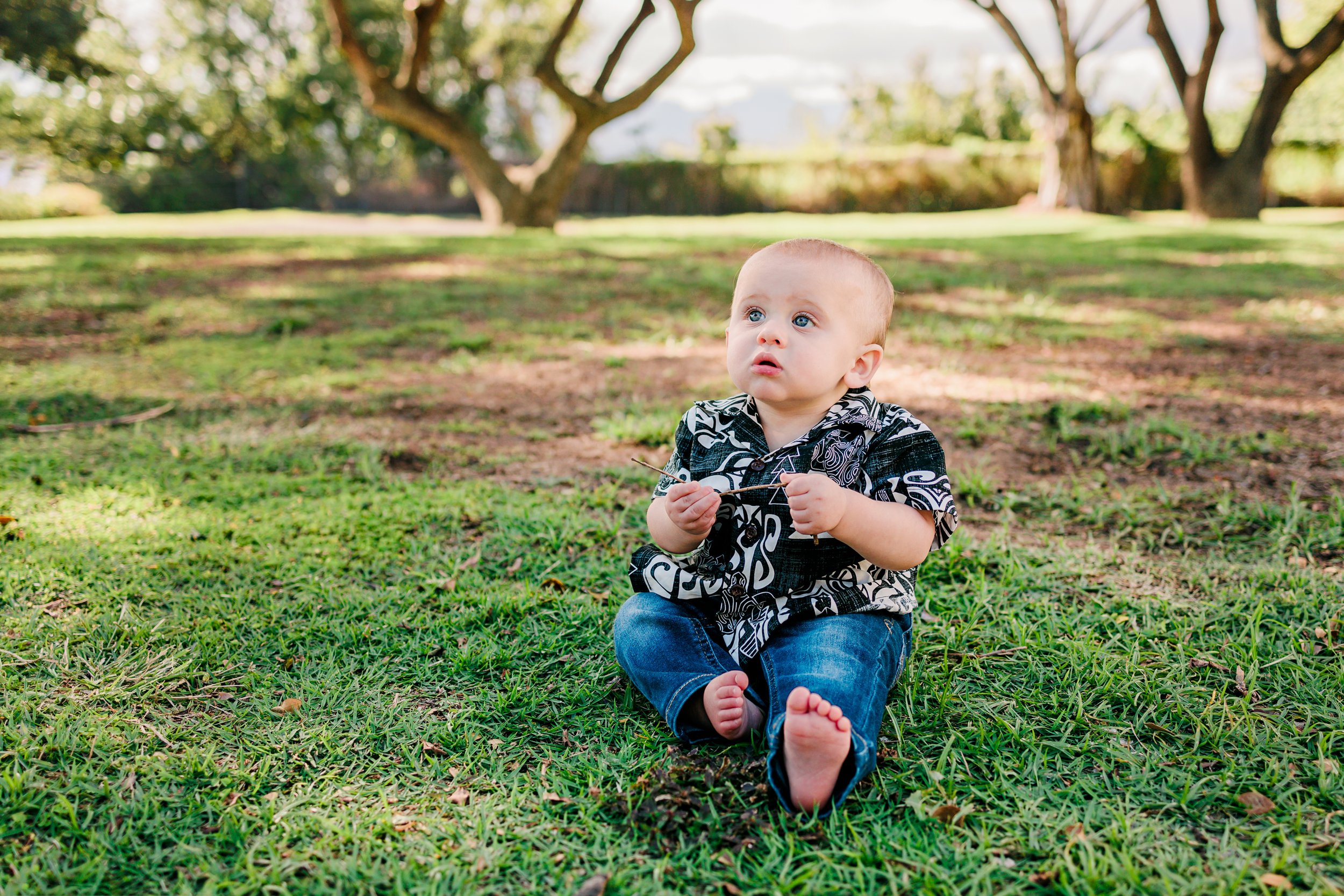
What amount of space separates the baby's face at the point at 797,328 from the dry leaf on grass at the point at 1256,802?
1016 mm

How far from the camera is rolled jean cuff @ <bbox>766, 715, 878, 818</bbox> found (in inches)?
59.1

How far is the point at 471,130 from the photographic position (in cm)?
1508

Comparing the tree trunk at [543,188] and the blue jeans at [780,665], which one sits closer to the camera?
the blue jeans at [780,665]

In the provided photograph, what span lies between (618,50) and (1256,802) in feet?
41.1

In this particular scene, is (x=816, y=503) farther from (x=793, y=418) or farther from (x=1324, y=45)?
(x=1324, y=45)

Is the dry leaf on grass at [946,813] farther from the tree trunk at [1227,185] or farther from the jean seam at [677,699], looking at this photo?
the tree trunk at [1227,185]

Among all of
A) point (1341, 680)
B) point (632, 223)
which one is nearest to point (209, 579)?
point (1341, 680)

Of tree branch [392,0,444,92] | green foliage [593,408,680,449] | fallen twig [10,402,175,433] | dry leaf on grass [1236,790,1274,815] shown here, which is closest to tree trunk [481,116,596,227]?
tree branch [392,0,444,92]

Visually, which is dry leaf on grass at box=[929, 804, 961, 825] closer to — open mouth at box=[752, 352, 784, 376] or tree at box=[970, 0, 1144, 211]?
open mouth at box=[752, 352, 784, 376]

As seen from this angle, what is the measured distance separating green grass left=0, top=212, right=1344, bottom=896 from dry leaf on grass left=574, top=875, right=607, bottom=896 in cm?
2

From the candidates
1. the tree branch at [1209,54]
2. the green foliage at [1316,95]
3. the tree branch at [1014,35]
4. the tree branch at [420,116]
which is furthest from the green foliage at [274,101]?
the green foliage at [1316,95]

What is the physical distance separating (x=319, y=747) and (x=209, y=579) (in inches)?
34.4

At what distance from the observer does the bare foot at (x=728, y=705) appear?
5.40 feet

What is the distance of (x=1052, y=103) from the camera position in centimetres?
1767
